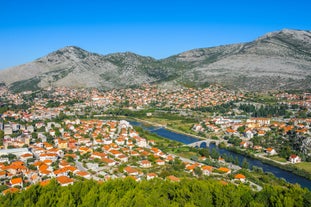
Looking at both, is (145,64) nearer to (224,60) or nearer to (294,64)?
(224,60)

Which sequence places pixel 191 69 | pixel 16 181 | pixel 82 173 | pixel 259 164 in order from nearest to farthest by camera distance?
pixel 16 181 → pixel 82 173 → pixel 259 164 → pixel 191 69

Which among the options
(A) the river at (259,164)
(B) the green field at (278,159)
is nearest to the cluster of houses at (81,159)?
(A) the river at (259,164)

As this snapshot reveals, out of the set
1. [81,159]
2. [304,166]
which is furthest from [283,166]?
[81,159]

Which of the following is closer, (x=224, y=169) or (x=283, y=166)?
(x=224, y=169)

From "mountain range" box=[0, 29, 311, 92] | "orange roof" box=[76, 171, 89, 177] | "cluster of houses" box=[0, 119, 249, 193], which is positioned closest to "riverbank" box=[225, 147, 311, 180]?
"cluster of houses" box=[0, 119, 249, 193]

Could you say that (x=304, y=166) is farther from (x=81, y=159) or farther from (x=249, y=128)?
(x=81, y=159)

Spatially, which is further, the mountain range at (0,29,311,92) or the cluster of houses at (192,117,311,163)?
the mountain range at (0,29,311,92)

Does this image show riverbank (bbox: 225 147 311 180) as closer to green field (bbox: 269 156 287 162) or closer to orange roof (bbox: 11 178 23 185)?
green field (bbox: 269 156 287 162)
